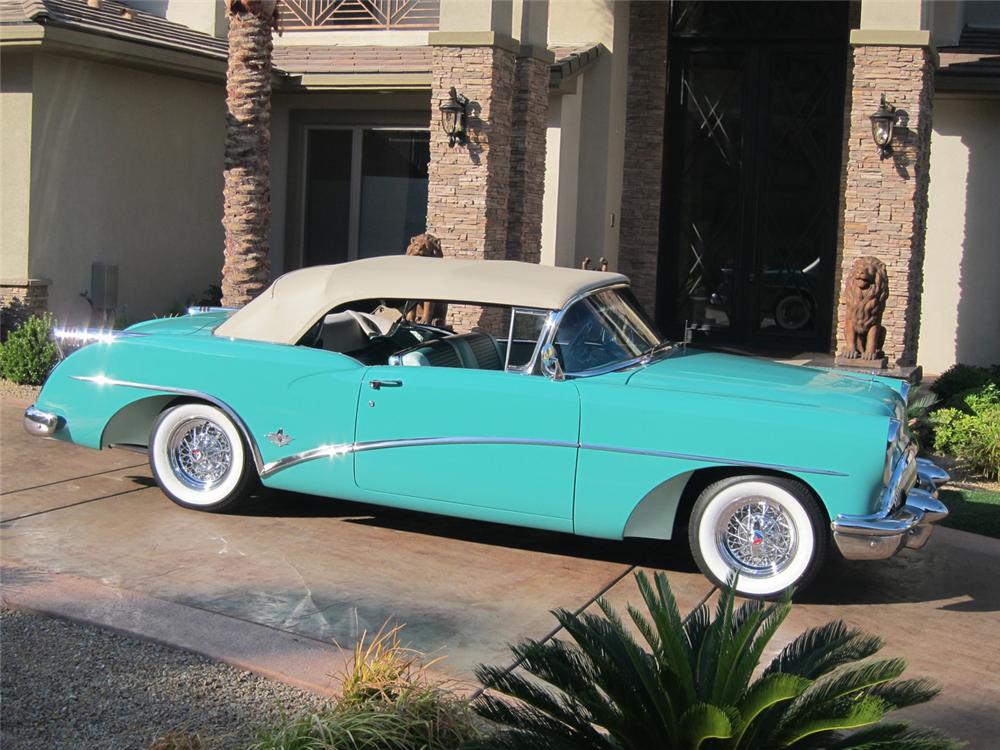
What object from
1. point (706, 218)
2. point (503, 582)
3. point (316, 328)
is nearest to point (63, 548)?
point (316, 328)

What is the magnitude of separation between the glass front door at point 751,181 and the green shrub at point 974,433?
5.41 m

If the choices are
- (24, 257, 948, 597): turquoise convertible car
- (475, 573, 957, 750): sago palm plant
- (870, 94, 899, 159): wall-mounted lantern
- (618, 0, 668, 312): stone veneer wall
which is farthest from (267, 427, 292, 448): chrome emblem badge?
(618, 0, 668, 312): stone veneer wall

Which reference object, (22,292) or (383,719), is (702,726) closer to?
(383,719)

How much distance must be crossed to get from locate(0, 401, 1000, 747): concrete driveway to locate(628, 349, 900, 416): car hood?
1.05 metres

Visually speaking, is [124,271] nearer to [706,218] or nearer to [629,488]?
[706,218]

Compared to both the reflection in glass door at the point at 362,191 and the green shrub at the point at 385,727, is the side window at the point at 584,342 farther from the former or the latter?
the reflection in glass door at the point at 362,191

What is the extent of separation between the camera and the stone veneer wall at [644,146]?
648 inches

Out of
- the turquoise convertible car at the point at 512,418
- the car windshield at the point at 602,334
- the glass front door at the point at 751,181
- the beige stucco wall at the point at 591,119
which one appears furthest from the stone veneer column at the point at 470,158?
the car windshield at the point at 602,334

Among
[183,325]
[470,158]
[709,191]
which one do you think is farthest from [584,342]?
[709,191]

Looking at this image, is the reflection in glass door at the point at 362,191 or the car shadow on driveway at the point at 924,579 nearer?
the car shadow on driveway at the point at 924,579

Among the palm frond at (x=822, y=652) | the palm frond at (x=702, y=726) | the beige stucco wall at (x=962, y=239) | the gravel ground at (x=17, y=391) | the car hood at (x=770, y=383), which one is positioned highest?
the beige stucco wall at (x=962, y=239)

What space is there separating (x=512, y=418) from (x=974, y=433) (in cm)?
550

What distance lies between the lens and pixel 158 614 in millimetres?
5395

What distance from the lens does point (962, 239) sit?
48.6 feet
